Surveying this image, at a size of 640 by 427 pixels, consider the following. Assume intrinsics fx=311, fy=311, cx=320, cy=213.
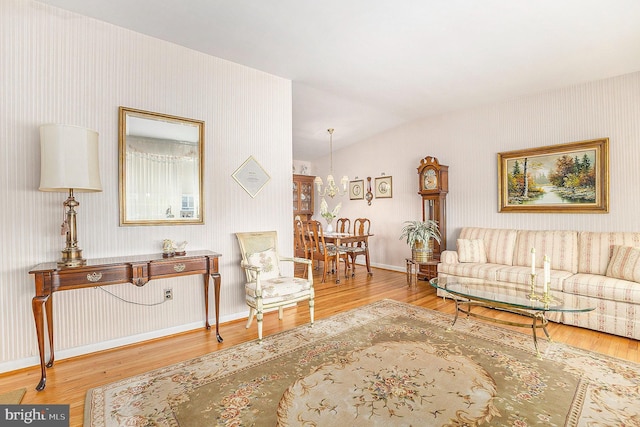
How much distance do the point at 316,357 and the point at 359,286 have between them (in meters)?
2.51

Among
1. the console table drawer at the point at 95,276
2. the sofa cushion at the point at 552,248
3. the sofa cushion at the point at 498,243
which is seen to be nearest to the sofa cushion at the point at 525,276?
the sofa cushion at the point at 552,248

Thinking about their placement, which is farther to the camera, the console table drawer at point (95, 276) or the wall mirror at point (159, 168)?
the wall mirror at point (159, 168)

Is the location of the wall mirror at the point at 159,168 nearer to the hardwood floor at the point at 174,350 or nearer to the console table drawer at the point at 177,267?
the console table drawer at the point at 177,267

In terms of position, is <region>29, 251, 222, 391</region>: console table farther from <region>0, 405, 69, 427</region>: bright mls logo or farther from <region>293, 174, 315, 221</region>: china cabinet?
<region>293, 174, 315, 221</region>: china cabinet

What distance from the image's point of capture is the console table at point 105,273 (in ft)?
7.22

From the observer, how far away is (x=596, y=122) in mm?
3807

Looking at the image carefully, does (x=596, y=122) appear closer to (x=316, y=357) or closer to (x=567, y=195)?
(x=567, y=195)

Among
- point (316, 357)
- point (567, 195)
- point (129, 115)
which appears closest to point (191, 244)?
point (129, 115)

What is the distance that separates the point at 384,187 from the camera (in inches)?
Result: 253

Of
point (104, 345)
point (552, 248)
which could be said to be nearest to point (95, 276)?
point (104, 345)

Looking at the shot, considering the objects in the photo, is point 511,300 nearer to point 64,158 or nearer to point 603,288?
point 603,288

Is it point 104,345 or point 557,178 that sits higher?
point 557,178

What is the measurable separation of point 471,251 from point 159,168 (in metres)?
4.08

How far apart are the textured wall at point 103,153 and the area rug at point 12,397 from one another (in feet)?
1.37
